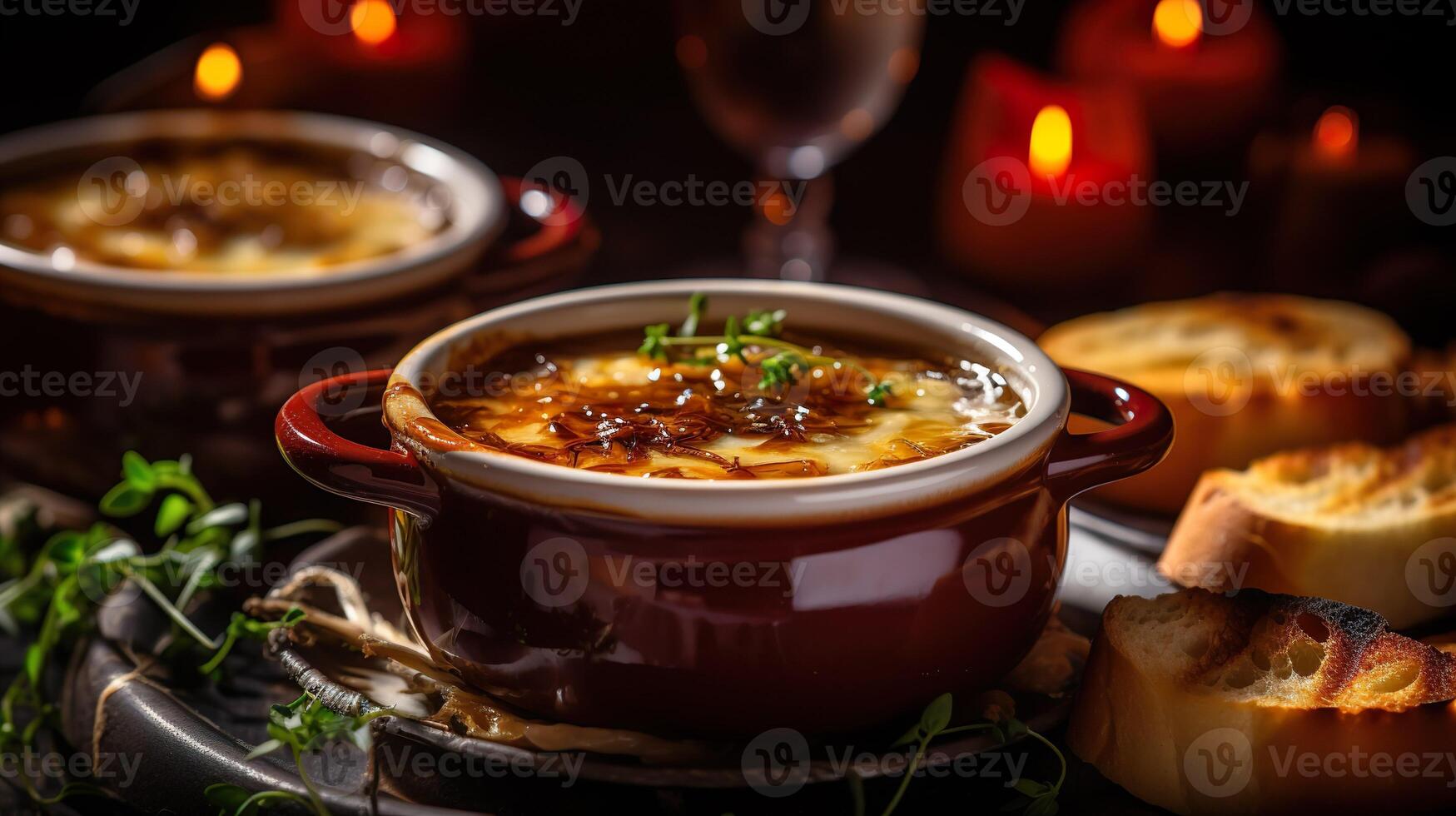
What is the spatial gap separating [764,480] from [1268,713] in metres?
0.38

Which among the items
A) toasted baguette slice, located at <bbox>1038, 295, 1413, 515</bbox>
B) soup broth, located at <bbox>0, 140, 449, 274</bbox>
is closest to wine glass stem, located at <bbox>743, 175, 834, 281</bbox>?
toasted baguette slice, located at <bbox>1038, 295, 1413, 515</bbox>

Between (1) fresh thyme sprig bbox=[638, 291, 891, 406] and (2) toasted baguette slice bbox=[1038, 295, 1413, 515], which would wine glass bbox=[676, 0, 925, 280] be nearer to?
(2) toasted baguette slice bbox=[1038, 295, 1413, 515]

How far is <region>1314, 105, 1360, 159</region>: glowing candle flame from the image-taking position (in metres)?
2.16

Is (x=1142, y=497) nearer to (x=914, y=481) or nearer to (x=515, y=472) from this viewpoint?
(x=914, y=481)

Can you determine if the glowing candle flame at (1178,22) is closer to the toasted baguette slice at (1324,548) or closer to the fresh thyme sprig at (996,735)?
the toasted baguette slice at (1324,548)

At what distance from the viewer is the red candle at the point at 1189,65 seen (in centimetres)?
266

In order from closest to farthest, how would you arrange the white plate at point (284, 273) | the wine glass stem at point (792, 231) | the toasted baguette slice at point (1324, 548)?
the toasted baguette slice at point (1324, 548) → the white plate at point (284, 273) → the wine glass stem at point (792, 231)

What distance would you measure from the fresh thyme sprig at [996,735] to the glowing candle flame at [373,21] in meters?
2.20

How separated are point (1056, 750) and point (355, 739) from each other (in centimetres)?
48

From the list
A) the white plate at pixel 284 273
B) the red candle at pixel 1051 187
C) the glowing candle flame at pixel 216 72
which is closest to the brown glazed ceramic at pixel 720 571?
the white plate at pixel 284 273

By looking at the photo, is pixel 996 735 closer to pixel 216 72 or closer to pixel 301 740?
pixel 301 740

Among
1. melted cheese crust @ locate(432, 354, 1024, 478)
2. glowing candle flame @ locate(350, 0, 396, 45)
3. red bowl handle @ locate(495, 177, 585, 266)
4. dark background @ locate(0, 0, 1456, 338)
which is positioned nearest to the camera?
melted cheese crust @ locate(432, 354, 1024, 478)

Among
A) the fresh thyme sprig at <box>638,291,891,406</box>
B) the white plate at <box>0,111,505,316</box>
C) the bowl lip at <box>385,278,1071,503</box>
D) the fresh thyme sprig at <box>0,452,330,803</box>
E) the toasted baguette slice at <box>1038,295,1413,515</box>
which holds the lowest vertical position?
the fresh thyme sprig at <box>0,452,330,803</box>

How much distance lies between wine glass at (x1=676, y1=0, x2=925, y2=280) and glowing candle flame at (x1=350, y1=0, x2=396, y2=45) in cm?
79
